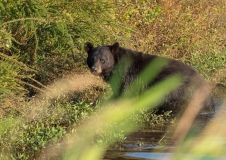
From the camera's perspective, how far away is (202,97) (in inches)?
397

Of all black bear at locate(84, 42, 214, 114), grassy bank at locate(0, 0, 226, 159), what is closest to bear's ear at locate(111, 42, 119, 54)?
black bear at locate(84, 42, 214, 114)

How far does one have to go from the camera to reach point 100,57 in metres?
10.2

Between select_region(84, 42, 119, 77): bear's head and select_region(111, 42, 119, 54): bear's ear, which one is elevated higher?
select_region(111, 42, 119, 54): bear's ear

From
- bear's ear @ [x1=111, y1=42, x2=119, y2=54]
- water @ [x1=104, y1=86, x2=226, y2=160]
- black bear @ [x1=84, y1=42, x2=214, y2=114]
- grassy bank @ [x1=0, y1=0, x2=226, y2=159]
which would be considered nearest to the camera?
water @ [x1=104, y1=86, x2=226, y2=160]

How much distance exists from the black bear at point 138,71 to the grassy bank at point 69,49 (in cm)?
38

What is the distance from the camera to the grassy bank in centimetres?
808

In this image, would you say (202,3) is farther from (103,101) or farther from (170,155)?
(170,155)

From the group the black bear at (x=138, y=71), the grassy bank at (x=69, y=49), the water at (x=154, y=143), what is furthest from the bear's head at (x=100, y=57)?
the water at (x=154, y=143)

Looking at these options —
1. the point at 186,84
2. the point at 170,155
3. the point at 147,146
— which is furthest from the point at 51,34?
the point at 170,155

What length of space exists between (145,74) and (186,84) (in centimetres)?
76

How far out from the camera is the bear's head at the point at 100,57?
33.4 feet

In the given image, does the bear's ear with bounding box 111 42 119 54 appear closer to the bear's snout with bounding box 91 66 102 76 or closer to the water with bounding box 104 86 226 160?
the bear's snout with bounding box 91 66 102 76

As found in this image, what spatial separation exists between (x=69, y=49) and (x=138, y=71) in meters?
1.23

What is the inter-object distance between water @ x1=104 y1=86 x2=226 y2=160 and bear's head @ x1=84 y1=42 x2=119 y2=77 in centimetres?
173
